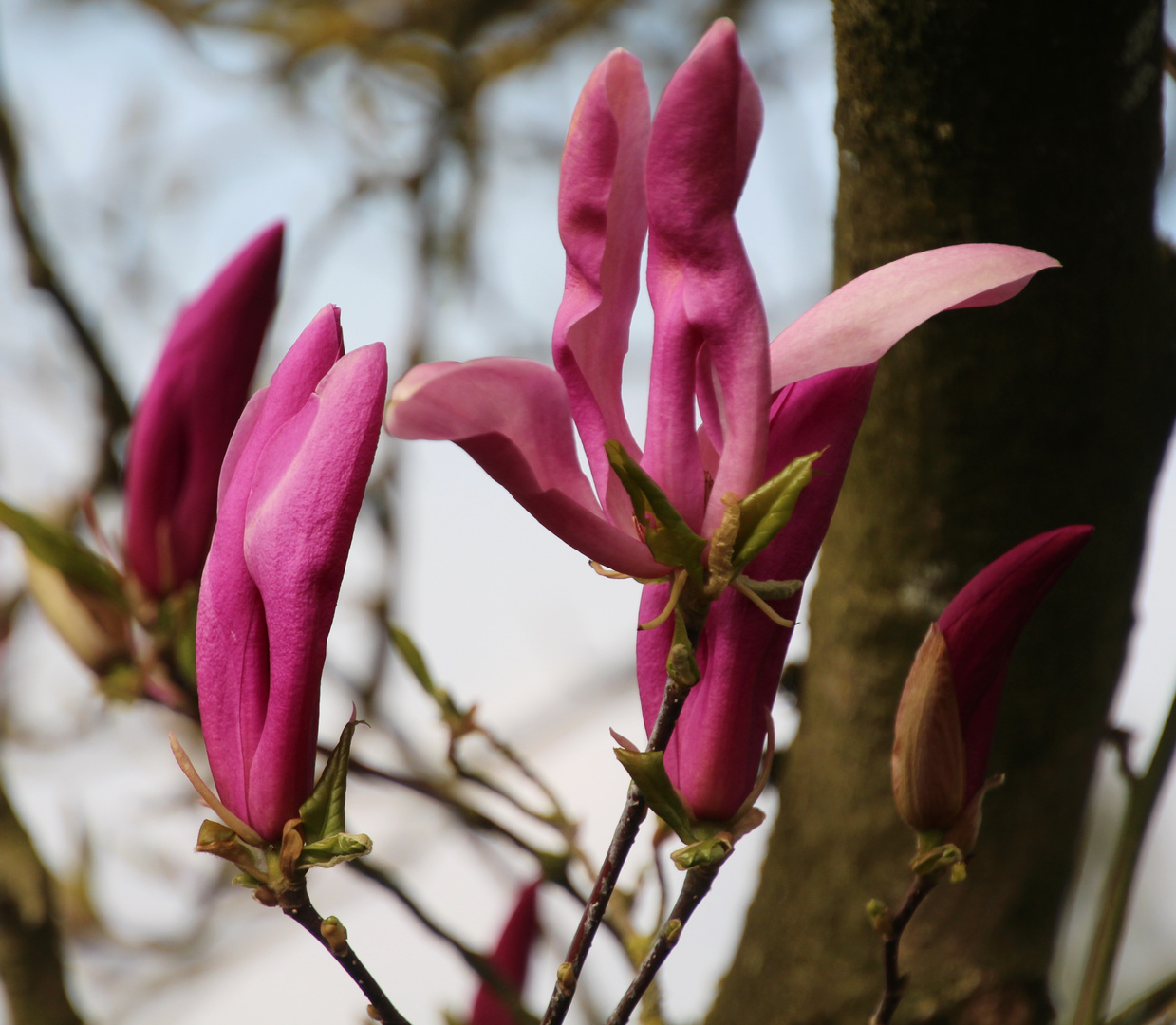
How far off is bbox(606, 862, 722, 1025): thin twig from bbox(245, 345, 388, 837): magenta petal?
116 millimetres

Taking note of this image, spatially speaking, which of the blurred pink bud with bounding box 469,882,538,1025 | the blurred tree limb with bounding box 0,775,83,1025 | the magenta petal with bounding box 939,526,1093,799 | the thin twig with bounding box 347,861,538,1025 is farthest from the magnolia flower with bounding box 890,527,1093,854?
the blurred tree limb with bounding box 0,775,83,1025

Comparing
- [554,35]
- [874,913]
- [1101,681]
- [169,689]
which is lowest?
[874,913]

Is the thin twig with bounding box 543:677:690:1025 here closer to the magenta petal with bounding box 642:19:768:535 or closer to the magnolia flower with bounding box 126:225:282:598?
the magenta petal with bounding box 642:19:768:535

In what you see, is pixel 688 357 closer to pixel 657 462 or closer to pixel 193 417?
pixel 657 462

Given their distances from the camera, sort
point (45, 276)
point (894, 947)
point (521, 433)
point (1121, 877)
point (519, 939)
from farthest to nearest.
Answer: point (45, 276) < point (519, 939) < point (1121, 877) < point (894, 947) < point (521, 433)

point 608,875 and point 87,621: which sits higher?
point 87,621

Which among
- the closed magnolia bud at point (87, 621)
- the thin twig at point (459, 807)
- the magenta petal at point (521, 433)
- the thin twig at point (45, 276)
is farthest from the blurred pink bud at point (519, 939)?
the thin twig at point (45, 276)

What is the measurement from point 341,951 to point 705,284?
0.22 m

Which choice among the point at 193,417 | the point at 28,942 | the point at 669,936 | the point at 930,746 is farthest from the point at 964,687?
the point at 28,942

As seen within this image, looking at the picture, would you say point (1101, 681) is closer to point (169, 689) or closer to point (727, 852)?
point (727, 852)

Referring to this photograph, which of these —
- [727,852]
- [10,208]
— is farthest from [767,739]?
[10,208]

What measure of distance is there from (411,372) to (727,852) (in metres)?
0.18

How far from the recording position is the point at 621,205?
10.9 inches

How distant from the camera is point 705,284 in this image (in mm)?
266
